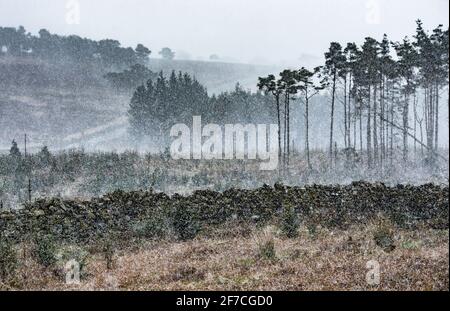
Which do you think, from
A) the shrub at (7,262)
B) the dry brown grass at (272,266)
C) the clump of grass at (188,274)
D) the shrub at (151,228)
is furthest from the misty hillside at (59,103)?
the clump of grass at (188,274)

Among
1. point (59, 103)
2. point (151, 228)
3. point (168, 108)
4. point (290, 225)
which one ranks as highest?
point (59, 103)

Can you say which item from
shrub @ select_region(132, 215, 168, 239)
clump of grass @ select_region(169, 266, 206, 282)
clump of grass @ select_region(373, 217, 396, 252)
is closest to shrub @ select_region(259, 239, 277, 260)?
clump of grass @ select_region(169, 266, 206, 282)

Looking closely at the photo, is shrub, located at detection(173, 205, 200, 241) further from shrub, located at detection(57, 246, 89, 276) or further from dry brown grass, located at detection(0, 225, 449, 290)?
shrub, located at detection(57, 246, 89, 276)

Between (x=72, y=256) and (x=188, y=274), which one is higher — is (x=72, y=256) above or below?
above

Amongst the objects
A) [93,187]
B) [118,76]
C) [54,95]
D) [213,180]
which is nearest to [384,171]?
[213,180]

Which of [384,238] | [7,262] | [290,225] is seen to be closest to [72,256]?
[7,262]

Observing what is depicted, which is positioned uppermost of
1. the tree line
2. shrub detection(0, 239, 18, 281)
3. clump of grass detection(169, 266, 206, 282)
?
the tree line

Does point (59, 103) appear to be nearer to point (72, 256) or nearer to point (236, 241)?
point (236, 241)

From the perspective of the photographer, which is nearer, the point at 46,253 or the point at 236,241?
the point at 46,253

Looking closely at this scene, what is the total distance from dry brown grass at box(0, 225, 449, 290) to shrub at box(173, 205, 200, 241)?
3.25 ft

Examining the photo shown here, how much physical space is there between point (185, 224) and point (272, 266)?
5.54 m

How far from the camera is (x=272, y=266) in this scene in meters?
11.9

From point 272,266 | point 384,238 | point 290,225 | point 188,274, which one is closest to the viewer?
point 188,274

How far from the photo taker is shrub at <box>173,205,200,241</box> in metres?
16.6
